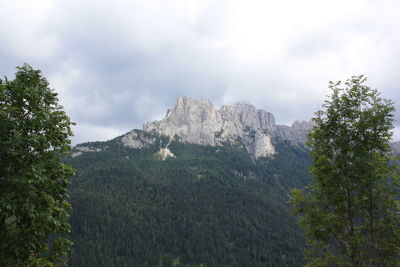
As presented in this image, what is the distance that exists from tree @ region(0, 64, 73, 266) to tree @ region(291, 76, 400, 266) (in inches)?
557

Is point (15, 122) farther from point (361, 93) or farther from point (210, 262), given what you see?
point (210, 262)

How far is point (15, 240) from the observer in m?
15.4

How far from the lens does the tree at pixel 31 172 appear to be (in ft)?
48.8

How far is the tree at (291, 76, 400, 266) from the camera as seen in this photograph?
16609 mm

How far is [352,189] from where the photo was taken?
17.4 meters

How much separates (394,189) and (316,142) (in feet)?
15.6

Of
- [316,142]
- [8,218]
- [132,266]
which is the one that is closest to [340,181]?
[316,142]

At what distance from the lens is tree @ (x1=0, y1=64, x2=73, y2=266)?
14.9m

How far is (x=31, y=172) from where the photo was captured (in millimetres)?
15281

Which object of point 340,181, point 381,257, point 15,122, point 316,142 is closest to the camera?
point 15,122

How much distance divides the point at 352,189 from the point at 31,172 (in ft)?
56.5

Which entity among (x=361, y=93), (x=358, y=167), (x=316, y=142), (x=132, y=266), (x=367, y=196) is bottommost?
(x=132, y=266)

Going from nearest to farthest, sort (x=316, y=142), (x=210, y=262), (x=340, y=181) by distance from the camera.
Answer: (x=340, y=181)
(x=316, y=142)
(x=210, y=262)

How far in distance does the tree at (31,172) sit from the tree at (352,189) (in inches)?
557
